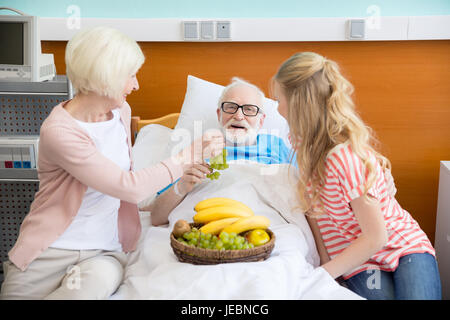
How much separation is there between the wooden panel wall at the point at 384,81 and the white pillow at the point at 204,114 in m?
0.25

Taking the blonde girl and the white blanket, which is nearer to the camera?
the white blanket

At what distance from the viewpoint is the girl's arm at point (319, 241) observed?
1.70m

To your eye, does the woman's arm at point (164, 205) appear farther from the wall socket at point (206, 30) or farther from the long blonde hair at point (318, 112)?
the wall socket at point (206, 30)

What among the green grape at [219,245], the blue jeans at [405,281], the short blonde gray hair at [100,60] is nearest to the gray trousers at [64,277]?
the green grape at [219,245]

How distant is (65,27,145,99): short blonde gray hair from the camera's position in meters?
1.34

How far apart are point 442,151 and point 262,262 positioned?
5.71 ft

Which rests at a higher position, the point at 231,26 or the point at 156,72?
the point at 231,26

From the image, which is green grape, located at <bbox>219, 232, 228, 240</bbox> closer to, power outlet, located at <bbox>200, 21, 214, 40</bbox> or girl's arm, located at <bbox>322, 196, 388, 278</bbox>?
girl's arm, located at <bbox>322, 196, 388, 278</bbox>

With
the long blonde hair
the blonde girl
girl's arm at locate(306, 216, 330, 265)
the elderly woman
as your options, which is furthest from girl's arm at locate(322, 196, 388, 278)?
the elderly woman

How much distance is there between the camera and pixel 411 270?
151 centimetres

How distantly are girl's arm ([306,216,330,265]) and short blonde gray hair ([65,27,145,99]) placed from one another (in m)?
0.86

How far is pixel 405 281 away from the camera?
1.50 metres

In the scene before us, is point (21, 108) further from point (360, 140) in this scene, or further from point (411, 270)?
point (411, 270)
